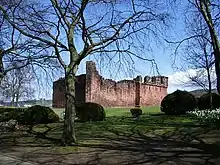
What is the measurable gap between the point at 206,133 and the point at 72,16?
7767mm

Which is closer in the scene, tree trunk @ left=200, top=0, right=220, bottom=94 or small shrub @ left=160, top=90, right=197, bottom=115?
tree trunk @ left=200, top=0, right=220, bottom=94

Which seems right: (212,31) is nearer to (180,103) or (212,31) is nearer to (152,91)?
(180,103)

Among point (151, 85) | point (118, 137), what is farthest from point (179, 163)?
point (151, 85)

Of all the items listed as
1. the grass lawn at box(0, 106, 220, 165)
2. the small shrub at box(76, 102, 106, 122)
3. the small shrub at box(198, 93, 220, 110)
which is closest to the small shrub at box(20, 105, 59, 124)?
the small shrub at box(76, 102, 106, 122)

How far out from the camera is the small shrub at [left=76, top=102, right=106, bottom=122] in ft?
88.4

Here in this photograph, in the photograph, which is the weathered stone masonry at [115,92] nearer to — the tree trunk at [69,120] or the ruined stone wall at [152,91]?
the ruined stone wall at [152,91]

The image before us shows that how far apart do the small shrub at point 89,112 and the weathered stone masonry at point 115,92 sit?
16.5 metres

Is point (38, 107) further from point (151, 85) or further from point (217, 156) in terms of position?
point (151, 85)

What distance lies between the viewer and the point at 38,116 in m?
26.0

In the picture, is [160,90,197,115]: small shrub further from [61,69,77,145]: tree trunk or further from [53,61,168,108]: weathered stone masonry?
[61,69,77,145]: tree trunk

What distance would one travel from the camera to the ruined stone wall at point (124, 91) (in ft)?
159

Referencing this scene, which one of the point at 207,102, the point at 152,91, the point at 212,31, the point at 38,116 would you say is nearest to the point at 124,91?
the point at 152,91

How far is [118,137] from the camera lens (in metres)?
16.8

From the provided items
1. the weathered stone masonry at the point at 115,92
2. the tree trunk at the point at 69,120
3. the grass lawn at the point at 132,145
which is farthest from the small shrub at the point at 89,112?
the weathered stone masonry at the point at 115,92
